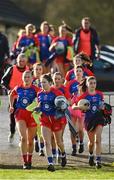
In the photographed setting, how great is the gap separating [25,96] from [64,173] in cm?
171

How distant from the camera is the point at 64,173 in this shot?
16.2m

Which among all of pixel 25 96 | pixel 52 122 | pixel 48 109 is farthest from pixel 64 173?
pixel 25 96

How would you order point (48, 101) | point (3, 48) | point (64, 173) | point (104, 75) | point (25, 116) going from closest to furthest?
point (64, 173) < point (48, 101) < point (25, 116) < point (3, 48) < point (104, 75)

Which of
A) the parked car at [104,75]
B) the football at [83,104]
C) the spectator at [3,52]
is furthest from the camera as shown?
the parked car at [104,75]

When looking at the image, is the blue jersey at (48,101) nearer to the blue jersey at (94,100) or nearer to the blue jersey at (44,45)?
the blue jersey at (94,100)

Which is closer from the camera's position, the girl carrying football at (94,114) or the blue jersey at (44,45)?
the girl carrying football at (94,114)

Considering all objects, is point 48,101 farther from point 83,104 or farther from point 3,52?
point 3,52

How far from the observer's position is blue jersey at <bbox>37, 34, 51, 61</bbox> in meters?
24.7

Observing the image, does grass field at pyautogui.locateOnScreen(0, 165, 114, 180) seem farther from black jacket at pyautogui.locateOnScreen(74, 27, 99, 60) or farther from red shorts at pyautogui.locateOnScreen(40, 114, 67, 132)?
black jacket at pyautogui.locateOnScreen(74, 27, 99, 60)

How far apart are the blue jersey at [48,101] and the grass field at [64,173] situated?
38.9 inches

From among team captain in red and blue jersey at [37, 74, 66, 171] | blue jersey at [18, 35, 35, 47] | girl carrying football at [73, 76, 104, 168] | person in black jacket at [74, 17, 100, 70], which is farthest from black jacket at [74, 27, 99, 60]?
team captain in red and blue jersey at [37, 74, 66, 171]

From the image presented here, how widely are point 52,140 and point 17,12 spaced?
29.6m

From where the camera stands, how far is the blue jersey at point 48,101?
1691 centimetres

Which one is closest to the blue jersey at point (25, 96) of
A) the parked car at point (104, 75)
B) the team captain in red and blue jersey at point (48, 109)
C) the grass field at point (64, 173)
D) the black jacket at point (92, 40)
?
the team captain in red and blue jersey at point (48, 109)
